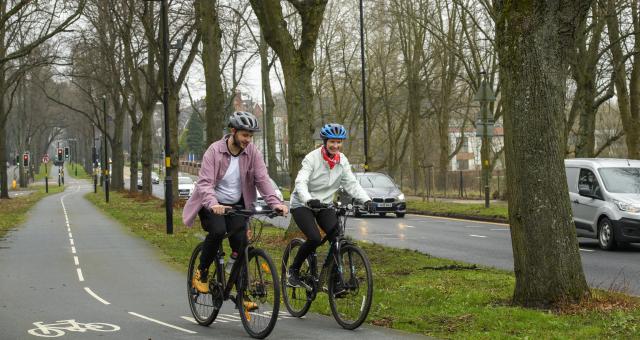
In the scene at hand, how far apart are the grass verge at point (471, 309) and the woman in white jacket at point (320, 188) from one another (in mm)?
924

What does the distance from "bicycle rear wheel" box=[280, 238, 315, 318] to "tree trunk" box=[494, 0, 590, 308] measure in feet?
6.64

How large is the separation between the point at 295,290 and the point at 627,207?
10.7m

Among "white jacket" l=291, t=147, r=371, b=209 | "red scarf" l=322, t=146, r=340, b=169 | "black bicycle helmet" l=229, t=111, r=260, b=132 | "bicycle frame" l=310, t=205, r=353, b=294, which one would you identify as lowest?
"bicycle frame" l=310, t=205, r=353, b=294

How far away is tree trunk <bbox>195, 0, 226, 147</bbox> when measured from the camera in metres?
28.4

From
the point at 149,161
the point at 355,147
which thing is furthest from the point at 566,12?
the point at 355,147

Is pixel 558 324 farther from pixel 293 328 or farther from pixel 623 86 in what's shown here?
pixel 623 86

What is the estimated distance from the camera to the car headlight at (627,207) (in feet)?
59.0

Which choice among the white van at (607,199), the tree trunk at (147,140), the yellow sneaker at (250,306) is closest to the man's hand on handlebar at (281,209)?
the yellow sneaker at (250,306)

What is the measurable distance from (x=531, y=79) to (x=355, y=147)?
76.9m

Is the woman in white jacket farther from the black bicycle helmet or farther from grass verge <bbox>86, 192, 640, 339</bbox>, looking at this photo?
grass verge <bbox>86, 192, 640, 339</bbox>

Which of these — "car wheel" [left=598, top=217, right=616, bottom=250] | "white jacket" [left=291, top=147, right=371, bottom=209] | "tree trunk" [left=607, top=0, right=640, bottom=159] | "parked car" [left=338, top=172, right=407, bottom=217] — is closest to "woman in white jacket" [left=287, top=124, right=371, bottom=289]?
"white jacket" [left=291, top=147, right=371, bottom=209]

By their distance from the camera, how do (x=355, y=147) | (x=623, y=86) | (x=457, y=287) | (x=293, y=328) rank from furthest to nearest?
1. (x=355, y=147)
2. (x=623, y=86)
3. (x=457, y=287)
4. (x=293, y=328)

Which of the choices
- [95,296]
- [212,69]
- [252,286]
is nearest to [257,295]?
[252,286]

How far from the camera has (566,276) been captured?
29.3 feet
